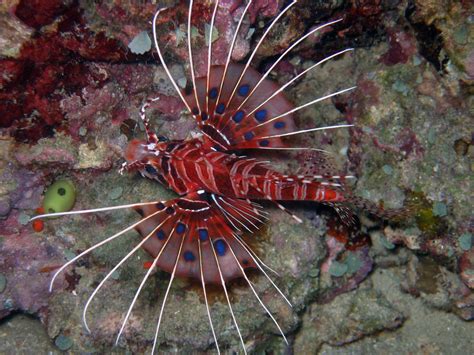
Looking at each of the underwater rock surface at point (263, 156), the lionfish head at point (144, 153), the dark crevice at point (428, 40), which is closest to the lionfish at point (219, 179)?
the lionfish head at point (144, 153)

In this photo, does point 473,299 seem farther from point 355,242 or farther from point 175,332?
point 175,332

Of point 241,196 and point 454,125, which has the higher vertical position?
point 454,125

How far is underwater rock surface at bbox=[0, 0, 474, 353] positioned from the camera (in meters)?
4.68

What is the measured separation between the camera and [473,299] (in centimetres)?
554

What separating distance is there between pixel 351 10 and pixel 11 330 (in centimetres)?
631

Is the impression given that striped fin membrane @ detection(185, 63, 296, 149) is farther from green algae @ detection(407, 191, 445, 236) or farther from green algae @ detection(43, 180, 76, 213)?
green algae @ detection(43, 180, 76, 213)

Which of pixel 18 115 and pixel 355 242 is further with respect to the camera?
pixel 355 242

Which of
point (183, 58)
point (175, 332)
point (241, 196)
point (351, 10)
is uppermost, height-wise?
point (351, 10)

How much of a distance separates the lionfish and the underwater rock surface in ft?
0.94

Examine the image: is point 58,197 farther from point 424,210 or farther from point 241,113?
point 424,210

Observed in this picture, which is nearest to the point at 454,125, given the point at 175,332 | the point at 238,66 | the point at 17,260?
the point at 238,66

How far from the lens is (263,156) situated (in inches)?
223

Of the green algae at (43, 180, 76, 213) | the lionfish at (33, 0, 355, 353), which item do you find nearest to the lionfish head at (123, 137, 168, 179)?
the lionfish at (33, 0, 355, 353)

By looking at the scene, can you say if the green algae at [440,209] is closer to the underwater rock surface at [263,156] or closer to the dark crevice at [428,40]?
the underwater rock surface at [263,156]
